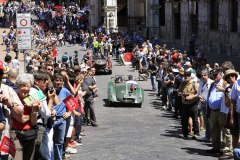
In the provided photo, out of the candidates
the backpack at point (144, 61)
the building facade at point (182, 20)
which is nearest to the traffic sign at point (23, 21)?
the backpack at point (144, 61)

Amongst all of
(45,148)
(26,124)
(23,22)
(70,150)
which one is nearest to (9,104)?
(26,124)

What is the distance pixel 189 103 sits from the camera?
14102 millimetres

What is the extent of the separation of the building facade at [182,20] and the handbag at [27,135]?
27985 mm

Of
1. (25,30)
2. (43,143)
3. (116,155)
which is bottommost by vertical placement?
(116,155)

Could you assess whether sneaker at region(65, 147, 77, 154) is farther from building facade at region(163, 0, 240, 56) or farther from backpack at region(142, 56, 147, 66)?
building facade at region(163, 0, 240, 56)

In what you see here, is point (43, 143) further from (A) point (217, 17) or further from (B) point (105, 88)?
(A) point (217, 17)

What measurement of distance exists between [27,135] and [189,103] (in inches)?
261

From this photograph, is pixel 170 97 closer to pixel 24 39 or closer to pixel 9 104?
pixel 24 39

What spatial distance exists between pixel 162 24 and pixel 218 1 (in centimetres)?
1393

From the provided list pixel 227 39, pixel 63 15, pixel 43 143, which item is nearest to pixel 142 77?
pixel 227 39

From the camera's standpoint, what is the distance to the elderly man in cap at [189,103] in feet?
46.2

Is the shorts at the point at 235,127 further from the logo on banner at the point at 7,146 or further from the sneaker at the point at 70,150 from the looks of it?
the logo on banner at the point at 7,146

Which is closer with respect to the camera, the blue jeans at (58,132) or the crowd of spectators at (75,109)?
the crowd of spectators at (75,109)

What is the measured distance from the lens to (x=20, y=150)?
815 centimetres
